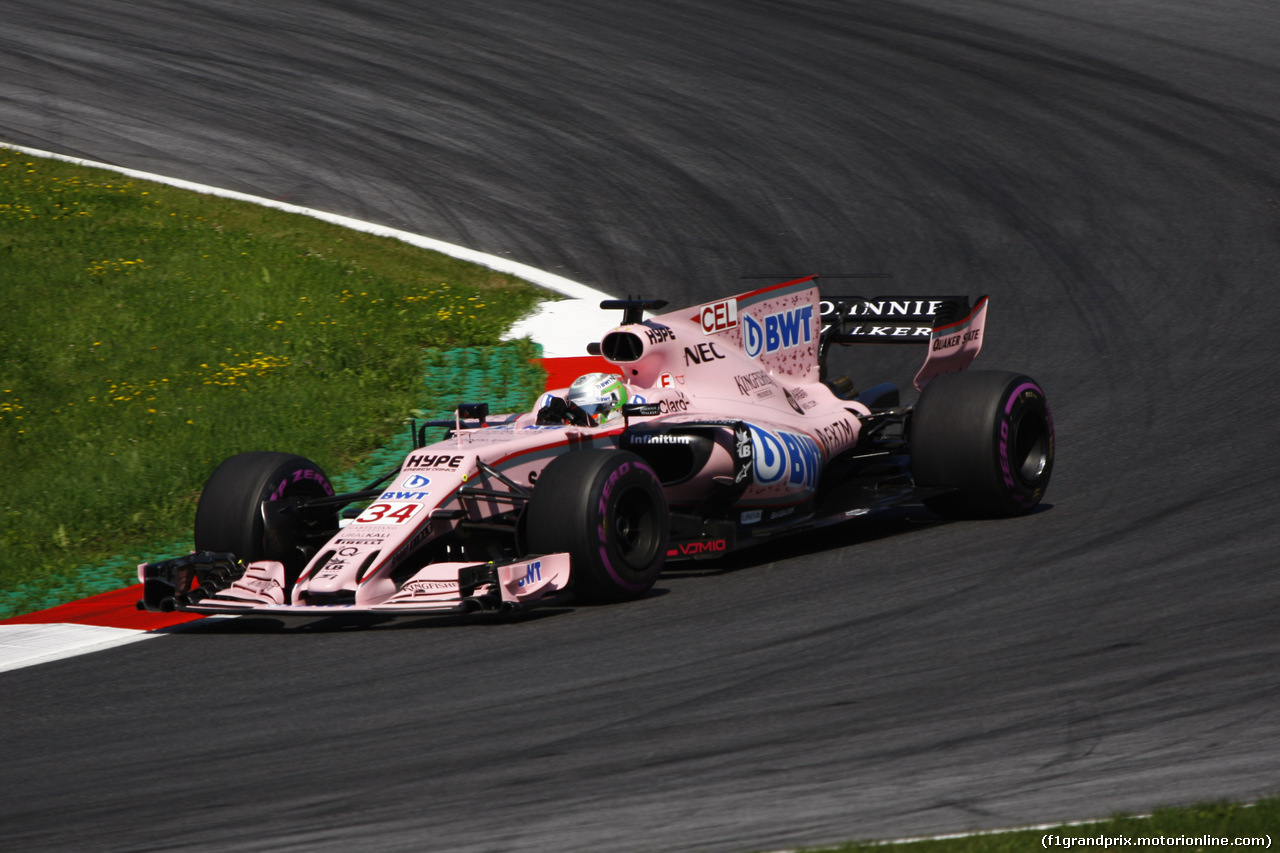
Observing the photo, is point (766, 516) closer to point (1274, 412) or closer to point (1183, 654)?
point (1183, 654)

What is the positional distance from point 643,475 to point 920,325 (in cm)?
346

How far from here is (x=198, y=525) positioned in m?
8.47

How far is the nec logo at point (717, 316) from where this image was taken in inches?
376

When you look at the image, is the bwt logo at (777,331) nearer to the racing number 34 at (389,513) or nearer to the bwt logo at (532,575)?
the bwt logo at (532,575)

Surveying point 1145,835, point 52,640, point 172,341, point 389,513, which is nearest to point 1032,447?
point 389,513

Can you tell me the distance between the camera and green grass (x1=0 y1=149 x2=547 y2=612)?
10883 millimetres

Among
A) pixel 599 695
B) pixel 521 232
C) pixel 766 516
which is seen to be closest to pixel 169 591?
pixel 599 695

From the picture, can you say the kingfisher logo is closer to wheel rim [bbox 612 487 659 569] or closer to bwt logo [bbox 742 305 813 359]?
bwt logo [bbox 742 305 813 359]

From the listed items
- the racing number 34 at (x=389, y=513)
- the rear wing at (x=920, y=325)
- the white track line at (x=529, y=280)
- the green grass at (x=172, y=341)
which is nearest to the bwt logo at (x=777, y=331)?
the rear wing at (x=920, y=325)

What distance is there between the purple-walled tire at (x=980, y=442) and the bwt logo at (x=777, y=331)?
983 millimetres

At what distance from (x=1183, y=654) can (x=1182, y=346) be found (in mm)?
7371

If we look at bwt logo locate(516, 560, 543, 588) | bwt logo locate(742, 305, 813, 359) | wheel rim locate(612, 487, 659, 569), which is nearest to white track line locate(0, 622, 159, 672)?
bwt logo locate(516, 560, 543, 588)

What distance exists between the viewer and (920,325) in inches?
421

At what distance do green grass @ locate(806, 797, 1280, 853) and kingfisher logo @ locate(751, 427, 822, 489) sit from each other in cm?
456
